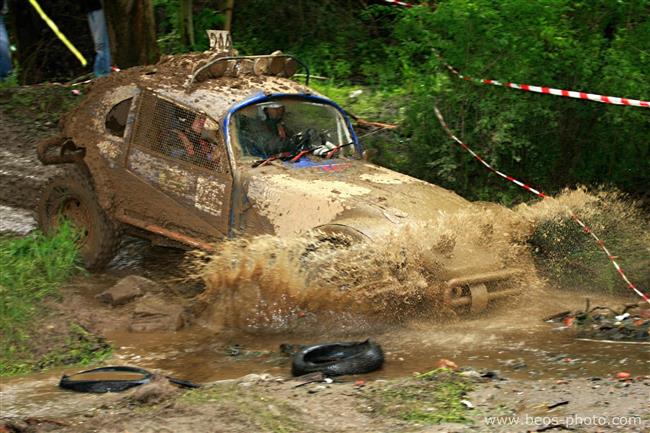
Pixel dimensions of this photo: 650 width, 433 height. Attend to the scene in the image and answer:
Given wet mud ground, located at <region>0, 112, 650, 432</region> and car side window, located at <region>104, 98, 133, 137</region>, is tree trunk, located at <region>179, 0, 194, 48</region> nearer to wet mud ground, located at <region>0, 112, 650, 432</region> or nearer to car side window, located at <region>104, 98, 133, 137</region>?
car side window, located at <region>104, 98, 133, 137</region>

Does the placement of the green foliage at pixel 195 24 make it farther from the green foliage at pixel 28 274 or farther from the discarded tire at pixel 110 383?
the discarded tire at pixel 110 383

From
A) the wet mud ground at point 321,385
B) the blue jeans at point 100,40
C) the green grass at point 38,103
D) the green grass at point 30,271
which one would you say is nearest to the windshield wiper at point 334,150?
the wet mud ground at point 321,385

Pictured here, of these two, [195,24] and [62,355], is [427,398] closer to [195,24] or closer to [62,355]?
[62,355]

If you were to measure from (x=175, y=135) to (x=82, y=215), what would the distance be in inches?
59.6

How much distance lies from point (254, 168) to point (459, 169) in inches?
115

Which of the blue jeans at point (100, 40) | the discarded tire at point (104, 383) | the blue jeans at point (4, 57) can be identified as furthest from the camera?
the blue jeans at point (4, 57)

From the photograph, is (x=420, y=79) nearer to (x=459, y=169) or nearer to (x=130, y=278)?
(x=459, y=169)

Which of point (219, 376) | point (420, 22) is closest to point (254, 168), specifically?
point (219, 376)

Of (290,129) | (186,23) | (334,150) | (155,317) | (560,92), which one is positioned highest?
(186,23)

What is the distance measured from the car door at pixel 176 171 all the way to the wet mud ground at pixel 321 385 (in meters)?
0.74

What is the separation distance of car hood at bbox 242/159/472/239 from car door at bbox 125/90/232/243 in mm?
371

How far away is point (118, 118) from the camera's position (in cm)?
927

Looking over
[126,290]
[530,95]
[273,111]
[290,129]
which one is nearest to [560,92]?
[530,95]

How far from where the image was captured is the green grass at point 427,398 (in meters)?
5.20
